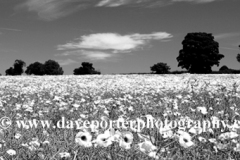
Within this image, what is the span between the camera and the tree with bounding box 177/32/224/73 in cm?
7150

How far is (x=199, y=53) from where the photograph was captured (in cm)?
7338

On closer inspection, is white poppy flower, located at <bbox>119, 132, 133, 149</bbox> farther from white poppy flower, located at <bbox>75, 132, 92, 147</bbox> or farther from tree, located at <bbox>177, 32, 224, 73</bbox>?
tree, located at <bbox>177, 32, 224, 73</bbox>

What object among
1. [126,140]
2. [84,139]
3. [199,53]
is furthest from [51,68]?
[126,140]

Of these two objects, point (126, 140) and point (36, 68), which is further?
point (36, 68)

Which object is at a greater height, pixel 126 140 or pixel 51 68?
pixel 51 68

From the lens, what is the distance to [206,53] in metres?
73.9

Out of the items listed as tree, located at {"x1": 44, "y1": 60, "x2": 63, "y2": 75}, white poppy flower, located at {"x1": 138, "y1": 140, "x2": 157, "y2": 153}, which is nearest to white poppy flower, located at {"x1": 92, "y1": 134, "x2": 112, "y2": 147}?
white poppy flower, located at {"x1": 138, "y1": 140, "x2": 157, "y2": 153}

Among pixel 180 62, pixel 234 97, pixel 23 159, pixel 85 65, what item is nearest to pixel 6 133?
pixel 23 159

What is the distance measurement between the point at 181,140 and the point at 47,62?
132 m

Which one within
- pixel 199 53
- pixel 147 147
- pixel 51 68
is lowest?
pixel 147 147

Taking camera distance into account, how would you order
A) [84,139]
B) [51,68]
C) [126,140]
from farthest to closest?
1. [51,68]
2. [84,139]
3. [126,140]

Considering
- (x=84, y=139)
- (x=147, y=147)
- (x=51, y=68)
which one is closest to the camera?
(x=147, y=147)

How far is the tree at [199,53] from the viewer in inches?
2815

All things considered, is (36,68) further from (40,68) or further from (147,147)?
(147,147)
